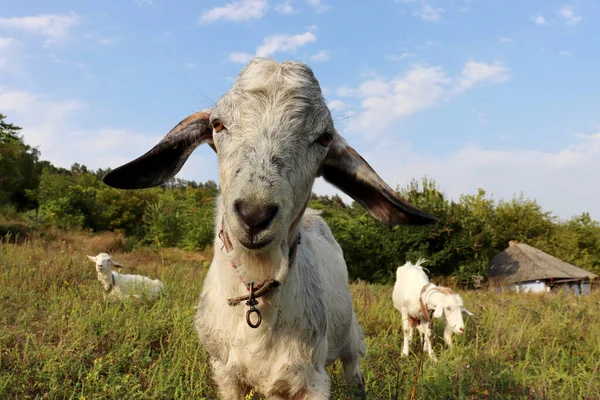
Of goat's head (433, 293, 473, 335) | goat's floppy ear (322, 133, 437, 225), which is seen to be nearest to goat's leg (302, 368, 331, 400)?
goat's floppy ear (322, 133, 437, 225)

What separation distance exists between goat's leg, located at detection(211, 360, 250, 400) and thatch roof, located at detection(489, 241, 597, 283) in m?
31.7

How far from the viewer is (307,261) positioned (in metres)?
2.91

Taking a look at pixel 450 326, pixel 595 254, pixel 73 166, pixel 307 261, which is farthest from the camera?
pixel 73 166

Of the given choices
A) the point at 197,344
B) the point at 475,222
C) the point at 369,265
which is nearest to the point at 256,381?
the point at 197,344

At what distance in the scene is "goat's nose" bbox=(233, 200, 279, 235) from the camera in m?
1.72

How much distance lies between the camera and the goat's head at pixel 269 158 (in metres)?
1.78

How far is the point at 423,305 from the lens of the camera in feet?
24.1

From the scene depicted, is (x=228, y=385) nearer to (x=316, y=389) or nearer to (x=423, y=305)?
(x=316, y=389)

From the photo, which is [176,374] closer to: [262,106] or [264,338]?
[264,338]

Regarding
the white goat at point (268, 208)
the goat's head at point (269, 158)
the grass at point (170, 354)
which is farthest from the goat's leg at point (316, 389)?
the goat's head at point (269, 158)

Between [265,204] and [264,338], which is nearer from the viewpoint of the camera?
[265,204]

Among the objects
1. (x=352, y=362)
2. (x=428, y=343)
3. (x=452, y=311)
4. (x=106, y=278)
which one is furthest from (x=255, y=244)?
(x=106, y=278)

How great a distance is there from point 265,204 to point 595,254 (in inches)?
1912

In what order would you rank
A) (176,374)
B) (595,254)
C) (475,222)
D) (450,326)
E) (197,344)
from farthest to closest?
(595,254) < (475,222) < (450,326) < (197,344) < (176,374)
